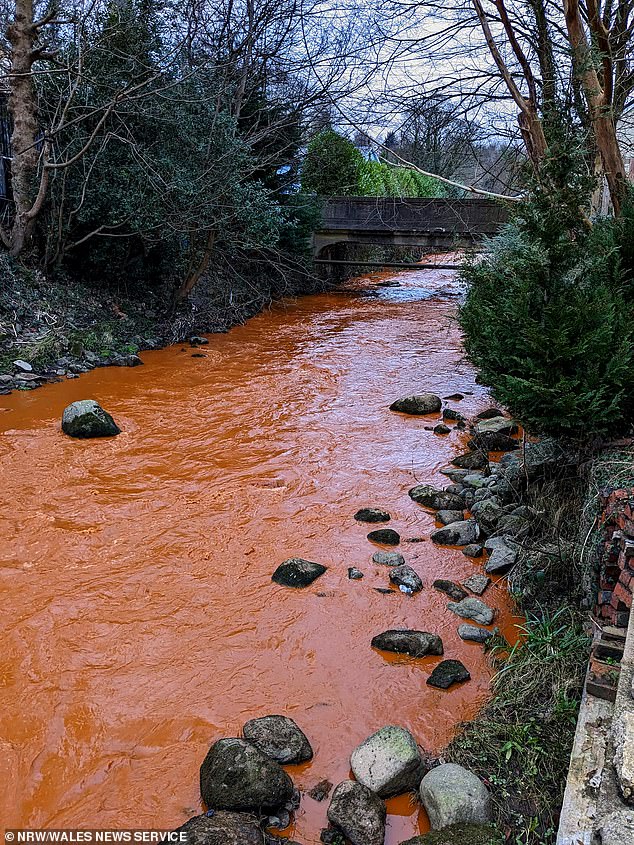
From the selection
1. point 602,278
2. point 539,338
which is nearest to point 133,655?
point 539,338

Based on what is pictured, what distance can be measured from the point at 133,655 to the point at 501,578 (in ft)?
8.90

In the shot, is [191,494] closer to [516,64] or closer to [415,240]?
[516,64]

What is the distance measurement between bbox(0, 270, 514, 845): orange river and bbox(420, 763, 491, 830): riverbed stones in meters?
0.15

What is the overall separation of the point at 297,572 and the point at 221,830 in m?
2.35

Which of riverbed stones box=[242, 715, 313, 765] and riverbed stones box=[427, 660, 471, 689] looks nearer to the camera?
riverbed stones box=[242, 715, 313, 765]

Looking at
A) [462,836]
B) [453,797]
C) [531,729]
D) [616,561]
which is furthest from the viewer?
[616,561]

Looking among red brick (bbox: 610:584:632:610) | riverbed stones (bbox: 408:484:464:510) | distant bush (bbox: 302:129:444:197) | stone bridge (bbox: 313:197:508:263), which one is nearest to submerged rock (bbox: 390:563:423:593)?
riverbed stones (bbox: 408:484:464:510)

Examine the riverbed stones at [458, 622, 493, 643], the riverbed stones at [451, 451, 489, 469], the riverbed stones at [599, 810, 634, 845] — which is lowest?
the riverbed stones at [458, 622, 493, 643]

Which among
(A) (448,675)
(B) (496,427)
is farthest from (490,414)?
(A) (448,675)

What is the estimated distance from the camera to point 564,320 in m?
4.73

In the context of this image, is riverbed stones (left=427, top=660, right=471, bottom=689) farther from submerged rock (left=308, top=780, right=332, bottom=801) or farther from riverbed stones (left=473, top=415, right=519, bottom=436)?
riverbed stones (left=473, top=415, right=519, bottom=436)

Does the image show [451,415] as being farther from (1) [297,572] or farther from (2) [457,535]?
(1) [297,572]

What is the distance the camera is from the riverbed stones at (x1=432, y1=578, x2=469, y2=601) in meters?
4.91

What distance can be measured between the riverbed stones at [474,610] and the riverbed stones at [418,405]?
452 centimetres
